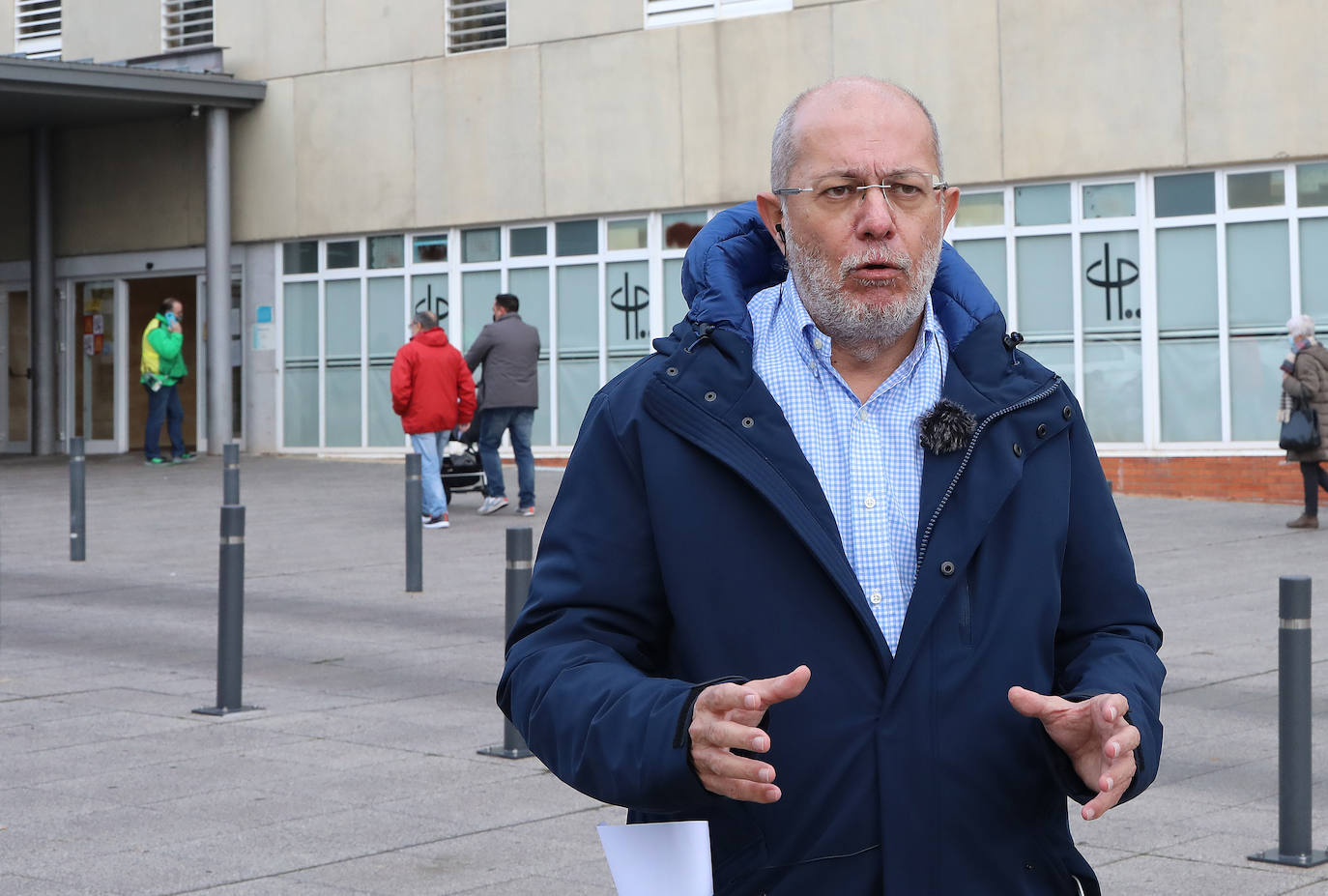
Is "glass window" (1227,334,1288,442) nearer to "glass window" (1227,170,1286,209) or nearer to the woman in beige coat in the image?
"glass window" (1227,170,1286,209)

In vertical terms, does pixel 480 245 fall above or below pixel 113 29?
below

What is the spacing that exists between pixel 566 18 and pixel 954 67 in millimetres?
5519

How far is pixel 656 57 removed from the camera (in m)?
22.9

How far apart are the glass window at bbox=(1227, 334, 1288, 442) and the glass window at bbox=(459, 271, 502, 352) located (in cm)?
984

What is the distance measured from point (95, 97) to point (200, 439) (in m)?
5.15

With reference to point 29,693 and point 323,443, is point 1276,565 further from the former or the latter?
point 323,443

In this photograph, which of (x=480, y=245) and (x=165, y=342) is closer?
(x=165, y=342)

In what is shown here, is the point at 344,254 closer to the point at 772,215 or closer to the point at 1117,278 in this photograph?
the point at 1117,278

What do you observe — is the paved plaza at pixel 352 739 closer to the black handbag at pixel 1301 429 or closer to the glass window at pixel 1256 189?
the black handbag at pixel 1301 429

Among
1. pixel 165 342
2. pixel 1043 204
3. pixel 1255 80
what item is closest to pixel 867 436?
pixel 1255 80

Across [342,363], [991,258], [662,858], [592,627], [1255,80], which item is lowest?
[662,858]

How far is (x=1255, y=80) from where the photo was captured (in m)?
19.1

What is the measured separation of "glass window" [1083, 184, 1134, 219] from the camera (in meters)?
20.3

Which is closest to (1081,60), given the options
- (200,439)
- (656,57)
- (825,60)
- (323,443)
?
(825,60)
